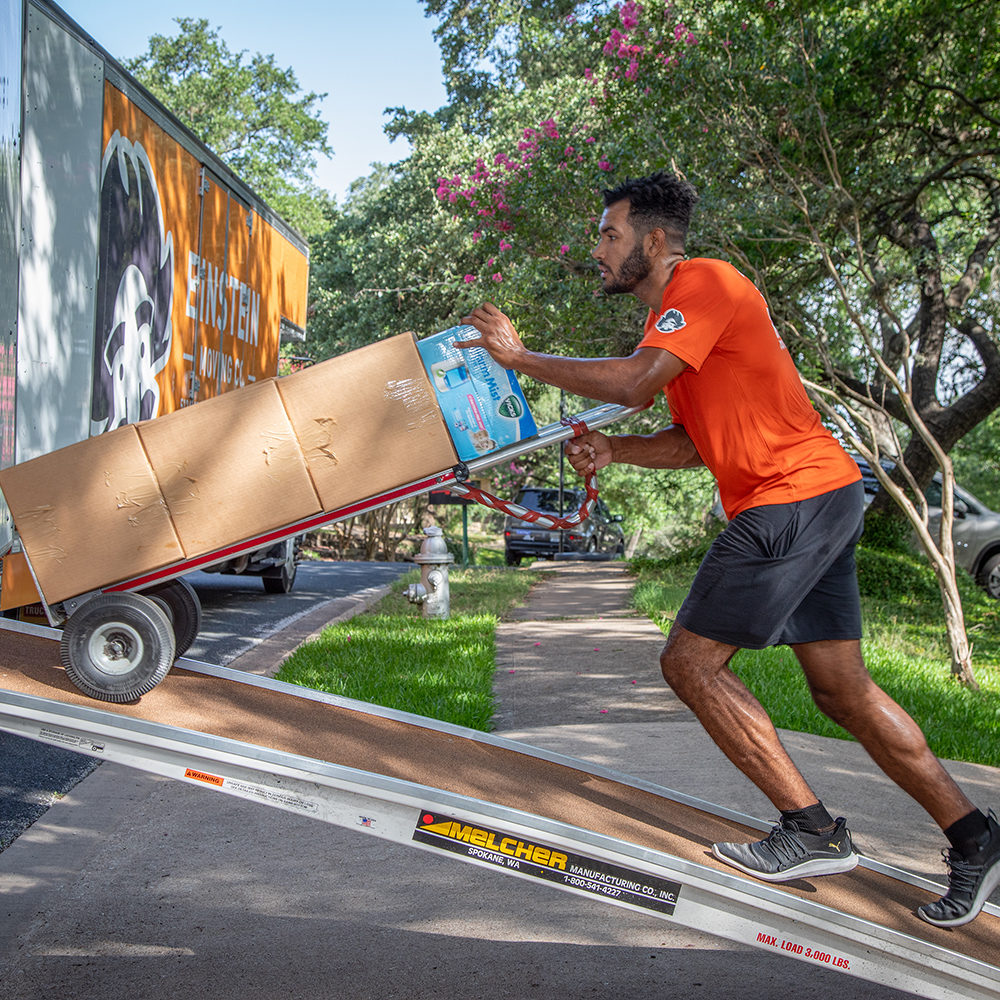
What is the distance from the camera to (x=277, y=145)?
39281 mm

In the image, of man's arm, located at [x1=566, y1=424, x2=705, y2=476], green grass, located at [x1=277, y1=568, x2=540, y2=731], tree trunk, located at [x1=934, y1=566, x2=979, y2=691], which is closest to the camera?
man's arm, located at [x1=566, y1=424, x2=705, y2=476]

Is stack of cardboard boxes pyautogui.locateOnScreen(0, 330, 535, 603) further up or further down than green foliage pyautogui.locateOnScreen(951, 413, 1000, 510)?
further up

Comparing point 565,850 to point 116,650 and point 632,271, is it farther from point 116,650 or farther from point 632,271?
point 632,271

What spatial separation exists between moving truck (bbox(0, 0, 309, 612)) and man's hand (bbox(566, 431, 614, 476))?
280 cm

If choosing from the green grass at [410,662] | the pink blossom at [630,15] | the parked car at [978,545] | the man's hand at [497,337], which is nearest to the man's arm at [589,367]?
the man's hand at [497,337]

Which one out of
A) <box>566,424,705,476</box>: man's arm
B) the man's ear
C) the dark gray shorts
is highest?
the man's ear

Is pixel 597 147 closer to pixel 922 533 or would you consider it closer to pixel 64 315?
pixel 922 533

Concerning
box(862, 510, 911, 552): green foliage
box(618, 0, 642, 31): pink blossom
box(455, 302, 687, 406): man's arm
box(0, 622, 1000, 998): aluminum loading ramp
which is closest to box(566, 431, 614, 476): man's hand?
box(455, 302, 687, 406): man's arm

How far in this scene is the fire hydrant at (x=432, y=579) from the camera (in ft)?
32.5

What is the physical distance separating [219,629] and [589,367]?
22.9ft

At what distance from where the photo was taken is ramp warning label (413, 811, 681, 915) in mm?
2566

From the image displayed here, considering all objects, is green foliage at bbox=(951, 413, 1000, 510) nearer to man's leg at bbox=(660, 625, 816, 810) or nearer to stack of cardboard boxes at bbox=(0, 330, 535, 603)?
man's leg at bbox=(660, 625, 816, 810)

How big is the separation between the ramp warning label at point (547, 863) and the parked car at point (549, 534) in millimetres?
18977

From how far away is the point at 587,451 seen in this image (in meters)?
3.33
